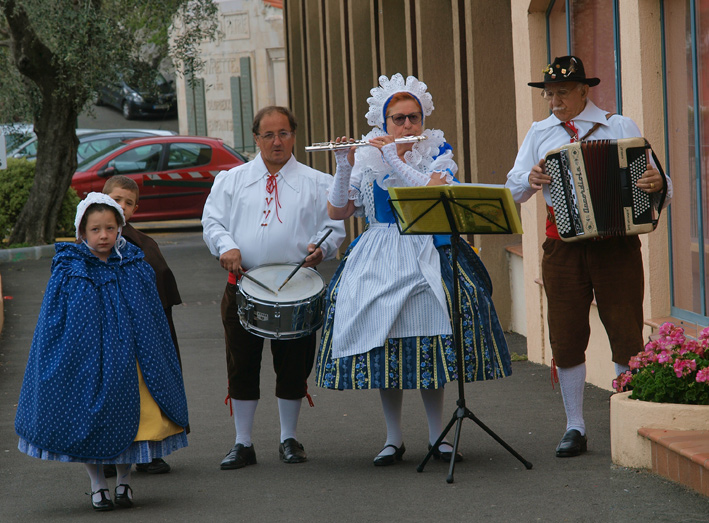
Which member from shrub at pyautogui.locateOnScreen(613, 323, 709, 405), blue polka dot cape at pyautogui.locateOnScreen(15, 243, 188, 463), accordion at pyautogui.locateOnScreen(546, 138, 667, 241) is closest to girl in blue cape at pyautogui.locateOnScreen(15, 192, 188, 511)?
blue polka dot cape at pyautogui.locateOnScreen(15, 243, 188, 463)

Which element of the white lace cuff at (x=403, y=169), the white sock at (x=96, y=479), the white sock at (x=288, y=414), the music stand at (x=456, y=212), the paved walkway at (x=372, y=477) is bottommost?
the paved walkway at (x=372, y=477)

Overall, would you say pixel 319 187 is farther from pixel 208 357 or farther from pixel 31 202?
pixel 31 202

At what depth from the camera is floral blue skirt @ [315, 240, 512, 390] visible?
564 cm

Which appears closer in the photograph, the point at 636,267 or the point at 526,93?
the point at 636,267

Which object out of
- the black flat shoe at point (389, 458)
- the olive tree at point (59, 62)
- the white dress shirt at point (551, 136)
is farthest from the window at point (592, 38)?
the olive tree at point (59, 62)

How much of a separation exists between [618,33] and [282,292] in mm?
3238

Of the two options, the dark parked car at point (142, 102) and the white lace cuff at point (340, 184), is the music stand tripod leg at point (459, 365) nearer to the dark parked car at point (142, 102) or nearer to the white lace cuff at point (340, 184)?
the white lace cuff at point (340, 184)

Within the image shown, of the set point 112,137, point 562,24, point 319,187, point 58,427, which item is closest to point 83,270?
point 58,427

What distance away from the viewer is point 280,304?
18.9 ft

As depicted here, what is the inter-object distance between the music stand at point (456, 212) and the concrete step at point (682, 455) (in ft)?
3.16

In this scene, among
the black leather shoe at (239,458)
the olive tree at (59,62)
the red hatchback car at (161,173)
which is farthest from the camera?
the red hatchback car at (161,173)

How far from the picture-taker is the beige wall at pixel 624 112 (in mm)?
7000

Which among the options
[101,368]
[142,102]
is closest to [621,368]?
[101,368]

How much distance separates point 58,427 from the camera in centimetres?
525
